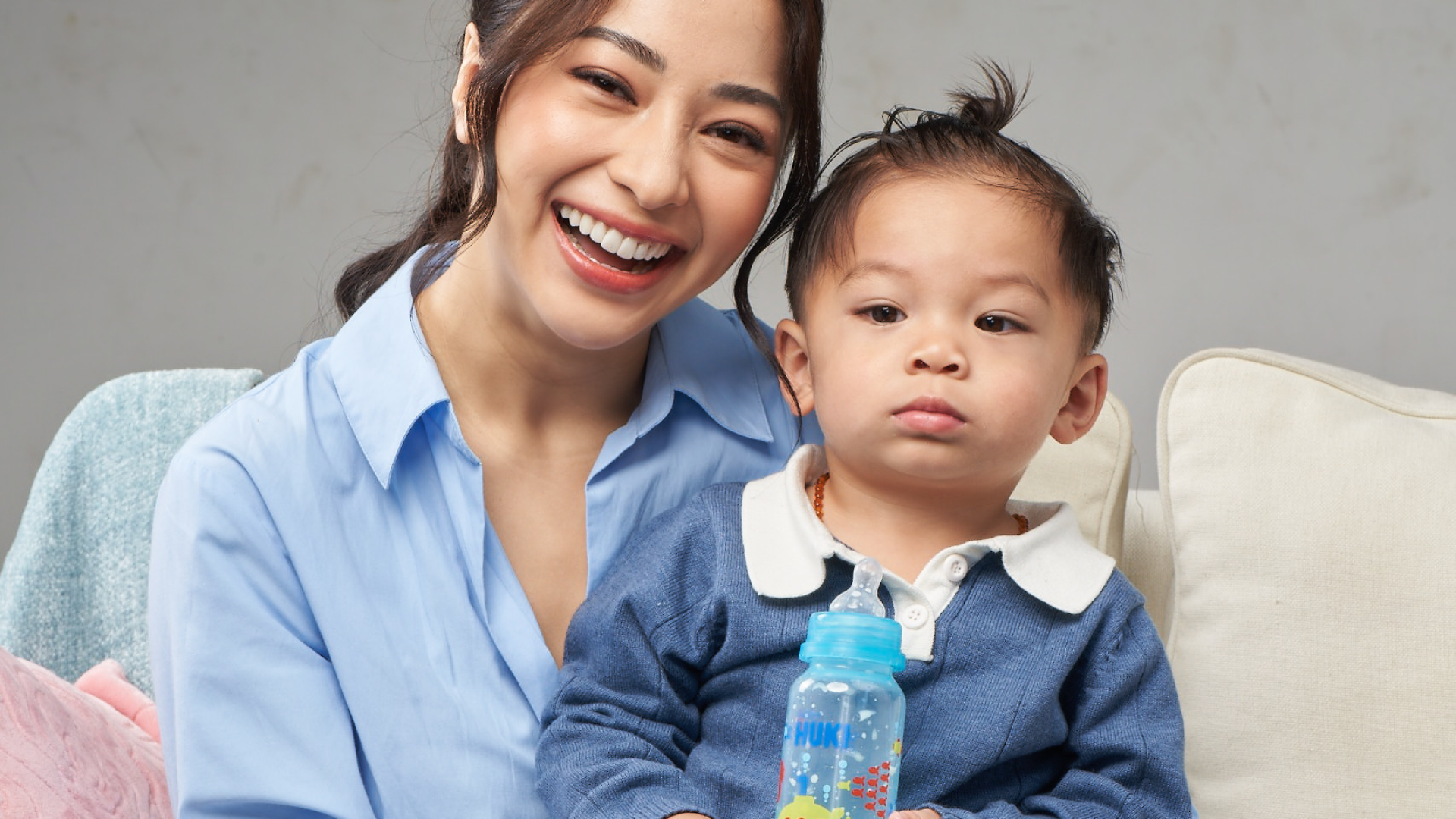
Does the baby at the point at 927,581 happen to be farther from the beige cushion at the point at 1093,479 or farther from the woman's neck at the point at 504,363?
the beige cushion at the point at 1093,479

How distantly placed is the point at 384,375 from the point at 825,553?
0.49 m

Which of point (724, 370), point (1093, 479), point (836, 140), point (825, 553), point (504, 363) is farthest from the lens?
point (836, 140)

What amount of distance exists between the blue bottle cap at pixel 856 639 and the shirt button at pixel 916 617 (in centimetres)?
19

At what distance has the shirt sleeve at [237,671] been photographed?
135 cm

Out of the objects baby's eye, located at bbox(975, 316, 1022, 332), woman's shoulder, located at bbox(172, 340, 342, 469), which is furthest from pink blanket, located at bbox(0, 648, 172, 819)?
baby's eye, located at bbox(975, 316, 1022, 332)

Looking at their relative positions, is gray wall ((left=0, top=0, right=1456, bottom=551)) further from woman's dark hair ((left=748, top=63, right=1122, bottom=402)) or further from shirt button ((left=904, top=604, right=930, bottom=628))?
shirt button ((left=904, top=604, right=930, bottom=628))

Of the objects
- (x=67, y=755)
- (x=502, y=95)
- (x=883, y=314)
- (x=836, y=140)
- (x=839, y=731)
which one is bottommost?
(x=67, y=755)

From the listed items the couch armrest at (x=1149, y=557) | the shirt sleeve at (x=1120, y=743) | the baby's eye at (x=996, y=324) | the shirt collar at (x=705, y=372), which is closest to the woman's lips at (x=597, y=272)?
the shirt collar at (x=705, y=372)

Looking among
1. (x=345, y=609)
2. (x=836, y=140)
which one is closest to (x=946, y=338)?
(x=345, y=609)

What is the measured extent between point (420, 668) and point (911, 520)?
1.64 feet

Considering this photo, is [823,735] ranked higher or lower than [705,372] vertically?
lower

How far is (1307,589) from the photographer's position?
1762 mm

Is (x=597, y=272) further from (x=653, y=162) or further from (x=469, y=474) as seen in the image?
(x=469, y=474)

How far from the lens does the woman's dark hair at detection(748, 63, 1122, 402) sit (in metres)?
1.43
